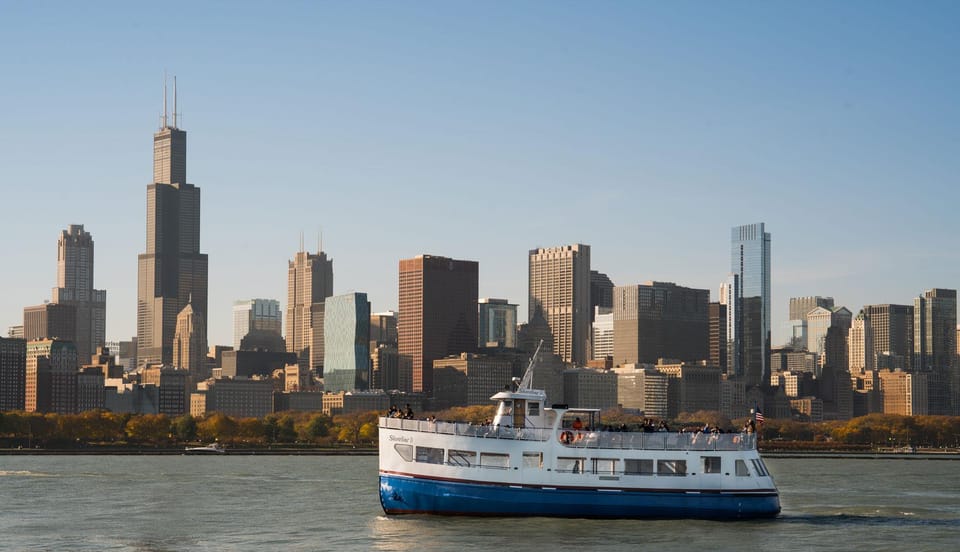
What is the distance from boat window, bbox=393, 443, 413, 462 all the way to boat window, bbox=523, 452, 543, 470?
5.57 m

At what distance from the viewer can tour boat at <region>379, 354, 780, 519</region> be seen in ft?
240

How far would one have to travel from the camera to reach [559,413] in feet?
244

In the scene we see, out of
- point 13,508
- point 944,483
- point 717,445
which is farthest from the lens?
point 944,483

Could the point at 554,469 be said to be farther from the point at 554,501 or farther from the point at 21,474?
the point at 21,474

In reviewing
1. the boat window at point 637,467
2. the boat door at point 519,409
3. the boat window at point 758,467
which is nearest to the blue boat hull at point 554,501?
the boat window at point 637,467

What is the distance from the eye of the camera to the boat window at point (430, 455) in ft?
242

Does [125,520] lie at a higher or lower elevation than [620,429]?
lower

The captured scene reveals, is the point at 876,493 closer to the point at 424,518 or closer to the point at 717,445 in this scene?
the point at 717,445

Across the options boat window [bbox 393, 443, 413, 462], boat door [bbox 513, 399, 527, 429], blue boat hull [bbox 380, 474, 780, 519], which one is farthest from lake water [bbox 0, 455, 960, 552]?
boat door [bbox 513, 399, 527, 429]

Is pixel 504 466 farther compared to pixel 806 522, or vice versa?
pixel 806 522

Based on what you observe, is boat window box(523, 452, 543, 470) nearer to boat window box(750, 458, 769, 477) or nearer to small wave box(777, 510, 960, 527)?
boat window box(750, 458, 769, 477)

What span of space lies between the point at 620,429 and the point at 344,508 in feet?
66.6

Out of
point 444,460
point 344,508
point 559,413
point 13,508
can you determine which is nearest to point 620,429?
point 559,413

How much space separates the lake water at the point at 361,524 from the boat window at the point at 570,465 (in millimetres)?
2470
